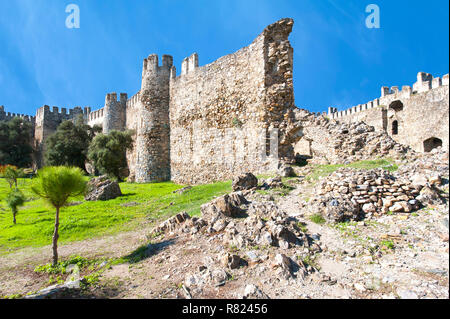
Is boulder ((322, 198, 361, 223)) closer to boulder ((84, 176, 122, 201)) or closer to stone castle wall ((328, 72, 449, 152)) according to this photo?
boulder ((84, 176, 122, 201))

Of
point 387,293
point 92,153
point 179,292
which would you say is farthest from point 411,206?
point 92,153

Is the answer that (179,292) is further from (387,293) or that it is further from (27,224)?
(27,224)

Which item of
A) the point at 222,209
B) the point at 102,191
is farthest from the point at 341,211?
the point at 102,191

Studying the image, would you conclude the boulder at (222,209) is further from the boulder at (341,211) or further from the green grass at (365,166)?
the green grass at (365,166)

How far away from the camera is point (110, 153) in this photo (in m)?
22.4

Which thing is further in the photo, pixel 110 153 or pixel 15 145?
pixel 15 145

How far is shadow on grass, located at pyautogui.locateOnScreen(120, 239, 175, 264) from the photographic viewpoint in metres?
5.58

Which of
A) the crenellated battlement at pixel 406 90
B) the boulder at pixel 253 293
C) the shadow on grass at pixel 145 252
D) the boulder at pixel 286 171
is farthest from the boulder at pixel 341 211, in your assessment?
the crenellated battlement at pixel 406 90

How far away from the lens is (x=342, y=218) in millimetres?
5633

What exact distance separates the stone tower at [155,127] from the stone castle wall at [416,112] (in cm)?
1421

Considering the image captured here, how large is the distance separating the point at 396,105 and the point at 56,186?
29.4 metres

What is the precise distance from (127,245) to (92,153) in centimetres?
1901

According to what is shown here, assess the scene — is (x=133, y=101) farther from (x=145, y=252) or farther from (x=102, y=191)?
(x=145, y=252)

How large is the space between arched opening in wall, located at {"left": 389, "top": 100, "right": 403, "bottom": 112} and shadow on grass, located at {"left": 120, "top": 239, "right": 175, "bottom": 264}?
27.4 m
